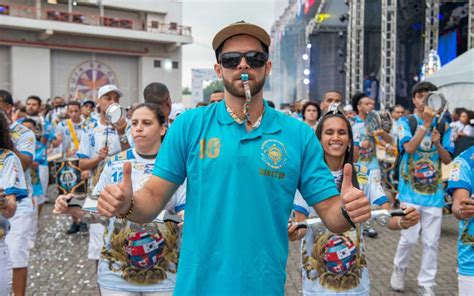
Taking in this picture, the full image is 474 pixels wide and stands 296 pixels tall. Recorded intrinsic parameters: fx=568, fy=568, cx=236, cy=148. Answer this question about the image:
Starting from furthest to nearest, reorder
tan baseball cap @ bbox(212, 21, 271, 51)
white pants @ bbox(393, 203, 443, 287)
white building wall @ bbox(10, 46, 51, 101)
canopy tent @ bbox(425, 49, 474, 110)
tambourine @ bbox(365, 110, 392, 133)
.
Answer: white building wall @ bbox(10, 46, 51, 101), canopy tent @ bbox(425, 49, 474, 110), tambourine @ bbox(365, 110, 392, 133), white pants @ bbox(393, 203, 443, 287), tan baseball cap @ bbox(212, 21, 271, 51)

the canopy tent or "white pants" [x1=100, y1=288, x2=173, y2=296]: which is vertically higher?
the canopy tent

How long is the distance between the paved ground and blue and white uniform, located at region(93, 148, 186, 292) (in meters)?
2.80

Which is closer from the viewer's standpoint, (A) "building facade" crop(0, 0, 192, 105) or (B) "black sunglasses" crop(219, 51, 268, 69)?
(B) "black sunglasses" crop(219, 51, 268, 69)

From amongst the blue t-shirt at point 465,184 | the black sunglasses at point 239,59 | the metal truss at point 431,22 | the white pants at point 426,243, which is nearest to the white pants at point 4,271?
the black sunglasses at point 239,59

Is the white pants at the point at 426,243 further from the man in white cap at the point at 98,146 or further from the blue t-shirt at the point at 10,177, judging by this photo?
the blue t-shirt at the point at 10,177

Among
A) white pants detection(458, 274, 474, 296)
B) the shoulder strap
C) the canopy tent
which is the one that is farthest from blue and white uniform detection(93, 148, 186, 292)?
the canopy tent

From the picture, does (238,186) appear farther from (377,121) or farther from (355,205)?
(377,121)

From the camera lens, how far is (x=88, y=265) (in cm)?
773

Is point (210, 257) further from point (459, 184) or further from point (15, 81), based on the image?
point (15, 81)

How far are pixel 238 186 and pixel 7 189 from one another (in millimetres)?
2651

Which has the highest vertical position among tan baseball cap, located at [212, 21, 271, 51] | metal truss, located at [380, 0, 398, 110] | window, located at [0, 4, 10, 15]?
window, located at [0, 4, 10, 15]

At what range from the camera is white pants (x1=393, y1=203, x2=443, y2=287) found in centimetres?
628

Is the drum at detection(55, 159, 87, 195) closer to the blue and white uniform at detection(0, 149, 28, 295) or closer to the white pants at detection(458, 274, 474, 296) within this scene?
the blue and white uniform at detection(0, 149, 28, 295)

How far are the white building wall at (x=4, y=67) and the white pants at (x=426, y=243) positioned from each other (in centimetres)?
3010
